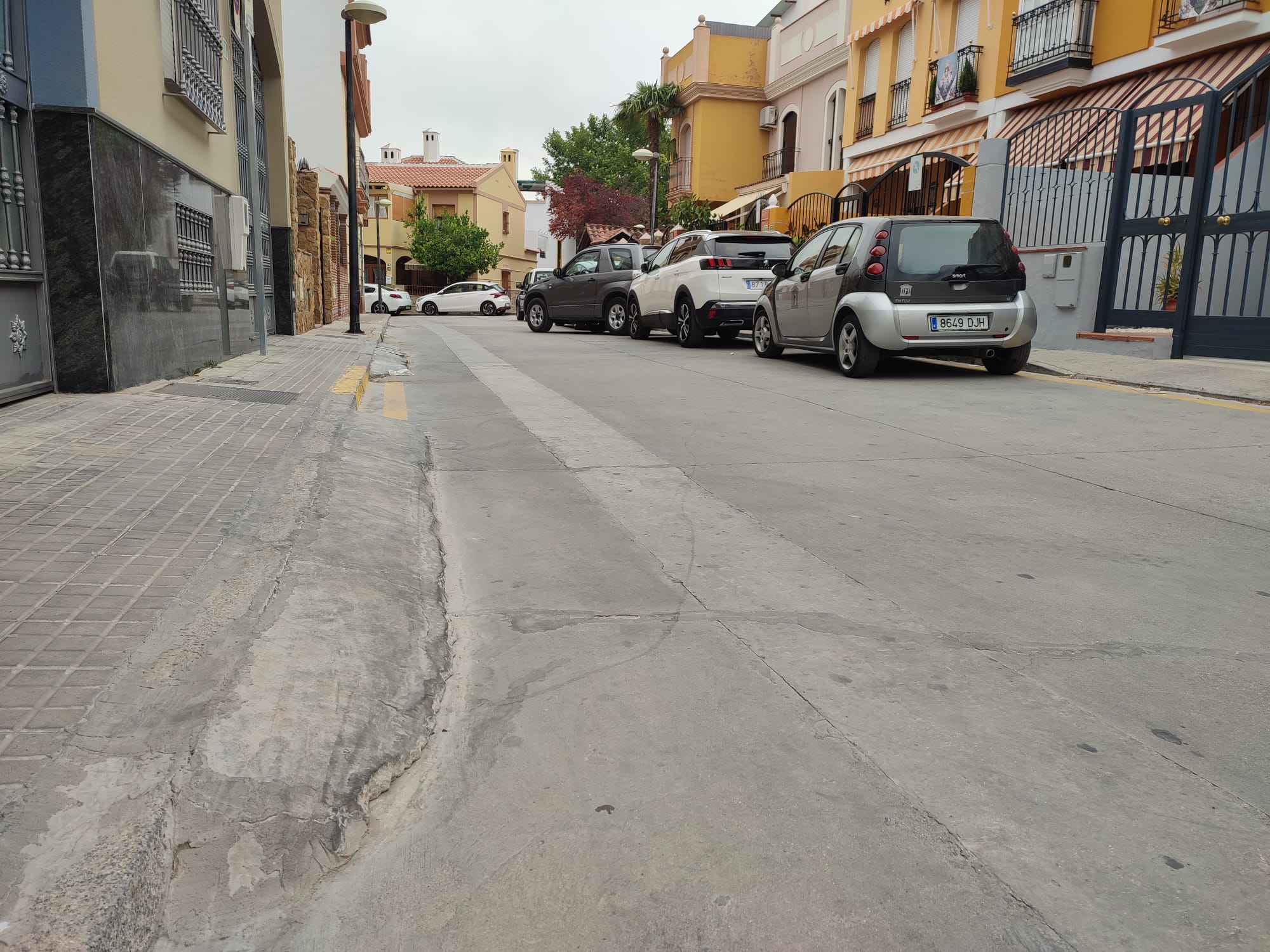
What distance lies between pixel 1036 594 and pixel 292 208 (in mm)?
16930

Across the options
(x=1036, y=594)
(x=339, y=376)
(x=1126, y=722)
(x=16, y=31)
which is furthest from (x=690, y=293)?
(x=1126, y=722)

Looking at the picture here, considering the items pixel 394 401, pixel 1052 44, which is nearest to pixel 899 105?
pixel 1052 44

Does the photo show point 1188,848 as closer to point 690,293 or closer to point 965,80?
point 690,293

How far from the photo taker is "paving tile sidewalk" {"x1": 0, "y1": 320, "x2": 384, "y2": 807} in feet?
7.94

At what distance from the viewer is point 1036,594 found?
12.2ft

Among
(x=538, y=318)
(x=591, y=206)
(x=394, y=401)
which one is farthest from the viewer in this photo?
(x=591, y=206)

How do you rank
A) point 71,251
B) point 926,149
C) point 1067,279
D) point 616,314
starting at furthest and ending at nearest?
point 926,149 < point 616,314 < point 1067,279 < point 71,251

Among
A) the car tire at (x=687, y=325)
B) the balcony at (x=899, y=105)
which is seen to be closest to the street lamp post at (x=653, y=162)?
the balcony at (x=899, y=105)

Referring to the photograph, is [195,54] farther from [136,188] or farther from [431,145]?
[431,145]

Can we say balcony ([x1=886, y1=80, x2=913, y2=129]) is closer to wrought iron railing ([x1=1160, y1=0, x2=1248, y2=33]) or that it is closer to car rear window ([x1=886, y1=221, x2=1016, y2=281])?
wrought iron railing ([x1=1160, y1=0, x2=1248, y2=33])

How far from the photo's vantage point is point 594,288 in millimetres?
19578

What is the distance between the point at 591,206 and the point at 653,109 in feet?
51.3

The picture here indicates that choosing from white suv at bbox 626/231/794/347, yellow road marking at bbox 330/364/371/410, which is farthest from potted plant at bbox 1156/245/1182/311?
yellow road marking at bbox 330/364/371/410

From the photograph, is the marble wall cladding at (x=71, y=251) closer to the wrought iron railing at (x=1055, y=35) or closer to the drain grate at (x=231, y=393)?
the drain grate at (x=231, y=393)
